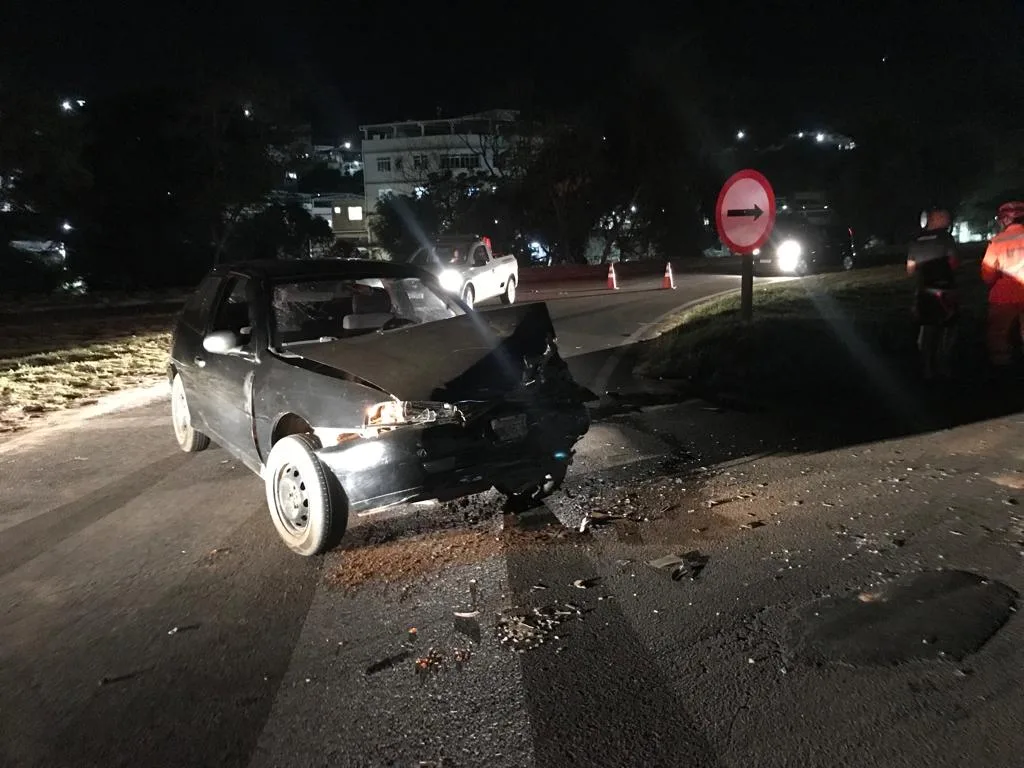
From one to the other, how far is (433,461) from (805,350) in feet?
21.9

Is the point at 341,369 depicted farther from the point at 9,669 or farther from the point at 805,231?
the point at 805,231

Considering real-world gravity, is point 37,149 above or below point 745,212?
above

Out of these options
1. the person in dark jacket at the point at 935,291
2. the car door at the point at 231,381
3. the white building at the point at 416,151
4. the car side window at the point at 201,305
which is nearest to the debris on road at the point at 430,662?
the car door at the point at 231,381

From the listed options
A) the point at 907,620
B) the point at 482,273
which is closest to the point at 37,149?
the point at 482,273

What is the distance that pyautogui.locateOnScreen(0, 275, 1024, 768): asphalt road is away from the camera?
326 cm

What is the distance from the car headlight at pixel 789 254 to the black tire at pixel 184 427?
19.3 metres

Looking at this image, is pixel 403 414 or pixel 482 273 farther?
pixel 482 273

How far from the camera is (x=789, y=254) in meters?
23.5

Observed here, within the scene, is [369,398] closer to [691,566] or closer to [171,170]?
[691,566]

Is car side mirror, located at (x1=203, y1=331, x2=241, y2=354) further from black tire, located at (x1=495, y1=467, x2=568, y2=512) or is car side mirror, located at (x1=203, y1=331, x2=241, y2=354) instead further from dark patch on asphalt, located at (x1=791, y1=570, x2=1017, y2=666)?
dark patch on asphalt, located at (x1=791, y1=570, x2=1017, y2=666)

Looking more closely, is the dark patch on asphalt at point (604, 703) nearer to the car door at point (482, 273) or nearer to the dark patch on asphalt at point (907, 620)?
the dark patch on asphalt at point (907, 620)

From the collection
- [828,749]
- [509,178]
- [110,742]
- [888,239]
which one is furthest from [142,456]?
[888,239]

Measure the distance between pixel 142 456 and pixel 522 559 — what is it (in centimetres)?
454

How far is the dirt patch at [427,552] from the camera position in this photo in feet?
15.8
